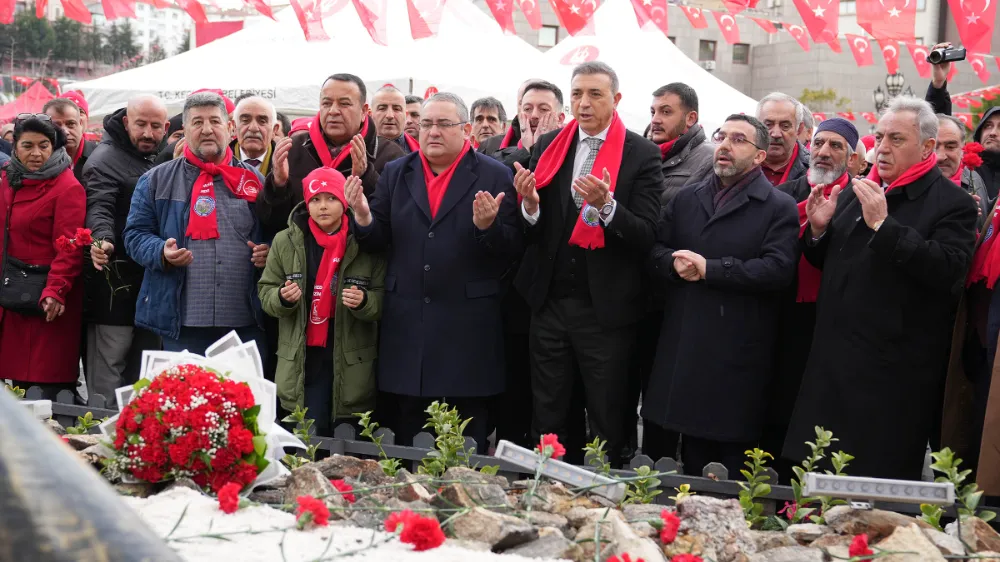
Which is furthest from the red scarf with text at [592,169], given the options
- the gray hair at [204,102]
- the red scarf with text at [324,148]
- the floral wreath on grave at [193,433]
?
the floral wreath on grave at [193,433]

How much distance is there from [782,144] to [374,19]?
6438 mm

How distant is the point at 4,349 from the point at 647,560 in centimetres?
469

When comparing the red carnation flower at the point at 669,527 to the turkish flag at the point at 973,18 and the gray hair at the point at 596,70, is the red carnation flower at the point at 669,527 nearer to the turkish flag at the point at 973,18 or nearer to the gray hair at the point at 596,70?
the gray hair at the point at 596,70

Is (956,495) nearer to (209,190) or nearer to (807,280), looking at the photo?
(807,280)

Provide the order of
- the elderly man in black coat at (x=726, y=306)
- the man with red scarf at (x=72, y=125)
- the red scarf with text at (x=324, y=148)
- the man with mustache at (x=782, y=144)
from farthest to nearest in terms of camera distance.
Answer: the man with red scarf at (x=72, y=125) < the man with mustache at (x=782, y=144) < the red scarf with text at (x=324, y=148) < the elderly man in black coat at (x=726, y=306)

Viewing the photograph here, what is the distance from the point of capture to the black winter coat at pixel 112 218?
19.1ft

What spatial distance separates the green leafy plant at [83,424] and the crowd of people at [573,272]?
3.24 feet

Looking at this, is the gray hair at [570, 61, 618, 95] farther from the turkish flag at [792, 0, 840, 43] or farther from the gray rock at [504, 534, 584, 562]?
the turkish flag at [792, 0, 840, 43]

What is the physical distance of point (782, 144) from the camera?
555 cm

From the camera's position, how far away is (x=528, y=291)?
4969 mm

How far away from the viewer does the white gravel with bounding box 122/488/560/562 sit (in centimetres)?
243

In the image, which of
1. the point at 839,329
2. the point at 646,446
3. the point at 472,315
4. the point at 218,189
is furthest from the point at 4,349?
the point at 839,329

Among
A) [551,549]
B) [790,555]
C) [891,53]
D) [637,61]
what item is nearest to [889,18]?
[637,61]

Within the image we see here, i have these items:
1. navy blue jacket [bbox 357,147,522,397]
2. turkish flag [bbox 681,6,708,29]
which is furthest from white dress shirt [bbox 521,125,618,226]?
turkish flag [bbox 681,6,708,29]
